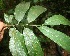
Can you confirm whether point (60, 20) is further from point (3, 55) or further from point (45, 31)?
point (3, 55)

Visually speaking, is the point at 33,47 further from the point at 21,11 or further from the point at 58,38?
the point at 21,11

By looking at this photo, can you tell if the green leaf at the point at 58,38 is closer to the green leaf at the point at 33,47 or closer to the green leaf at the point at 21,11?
the green leaf at the point at 33,47

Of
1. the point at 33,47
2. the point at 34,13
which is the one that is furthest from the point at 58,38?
the point at 34,13

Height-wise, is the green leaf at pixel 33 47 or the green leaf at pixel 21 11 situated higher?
the green leaf at pixel 21 11

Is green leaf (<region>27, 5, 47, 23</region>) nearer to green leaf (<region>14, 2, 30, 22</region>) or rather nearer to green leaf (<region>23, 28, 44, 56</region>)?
green leaf (<region>14, 2, 30, 22</region>)

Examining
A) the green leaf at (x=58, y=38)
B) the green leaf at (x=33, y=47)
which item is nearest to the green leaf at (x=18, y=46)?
the green leaf at (x=33, y=47)

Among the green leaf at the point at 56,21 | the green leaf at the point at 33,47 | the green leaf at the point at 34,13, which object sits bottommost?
the green leaf at the point at 33,47

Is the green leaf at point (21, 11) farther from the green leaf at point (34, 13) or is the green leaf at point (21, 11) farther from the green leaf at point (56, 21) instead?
the green leaf at point (56, 21)

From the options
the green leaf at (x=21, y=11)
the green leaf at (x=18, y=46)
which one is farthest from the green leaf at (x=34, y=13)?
the green leaf at (x=18, y=46)

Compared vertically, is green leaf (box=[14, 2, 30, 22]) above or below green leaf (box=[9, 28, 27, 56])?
above

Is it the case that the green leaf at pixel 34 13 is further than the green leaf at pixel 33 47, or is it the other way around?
the green leaf at pixel 34 13

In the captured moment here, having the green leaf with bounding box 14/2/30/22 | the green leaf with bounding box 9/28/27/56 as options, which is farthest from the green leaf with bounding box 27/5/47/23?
the green leaf with bounding box 9/28/27/56
